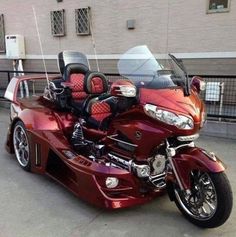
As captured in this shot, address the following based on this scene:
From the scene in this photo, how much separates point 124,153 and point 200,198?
792 mm

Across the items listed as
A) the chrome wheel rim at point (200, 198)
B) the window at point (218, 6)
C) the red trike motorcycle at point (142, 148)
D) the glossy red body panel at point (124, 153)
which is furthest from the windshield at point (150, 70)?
the window at point (218, 6)

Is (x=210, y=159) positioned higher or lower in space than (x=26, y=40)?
lower

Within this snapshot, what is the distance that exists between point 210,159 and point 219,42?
4.94 meters

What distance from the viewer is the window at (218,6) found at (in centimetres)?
695

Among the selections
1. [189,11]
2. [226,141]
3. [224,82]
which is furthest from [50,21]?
[226,141]

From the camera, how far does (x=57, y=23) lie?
971 centimetres

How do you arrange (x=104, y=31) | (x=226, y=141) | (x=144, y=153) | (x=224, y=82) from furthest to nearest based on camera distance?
(x=104, y=31) → (x=224, y=82) → (x=226, y=141) → (x=144, y=153)

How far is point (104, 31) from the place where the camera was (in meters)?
8.84

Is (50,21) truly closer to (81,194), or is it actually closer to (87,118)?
(87,118)

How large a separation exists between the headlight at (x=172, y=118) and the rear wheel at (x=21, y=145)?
1.98 meters

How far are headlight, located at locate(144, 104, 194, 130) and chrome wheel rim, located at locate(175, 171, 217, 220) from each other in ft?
1.47

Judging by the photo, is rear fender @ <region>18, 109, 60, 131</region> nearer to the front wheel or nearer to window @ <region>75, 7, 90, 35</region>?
the front wheel

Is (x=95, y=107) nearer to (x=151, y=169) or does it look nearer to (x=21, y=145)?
(x=151, y=169)

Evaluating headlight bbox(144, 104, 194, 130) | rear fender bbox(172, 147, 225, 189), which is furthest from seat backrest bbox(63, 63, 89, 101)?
rear fender bbox(172, 147, 225, 189)
